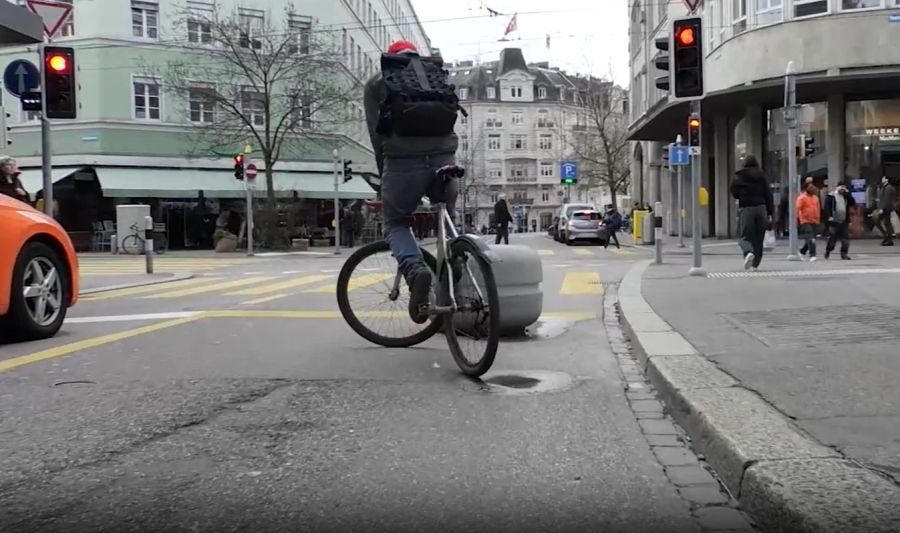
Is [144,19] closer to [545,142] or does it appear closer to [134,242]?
[134,242]

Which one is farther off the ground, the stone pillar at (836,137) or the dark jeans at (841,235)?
the stone pillar at (836,137)

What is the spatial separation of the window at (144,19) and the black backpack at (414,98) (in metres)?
33.0

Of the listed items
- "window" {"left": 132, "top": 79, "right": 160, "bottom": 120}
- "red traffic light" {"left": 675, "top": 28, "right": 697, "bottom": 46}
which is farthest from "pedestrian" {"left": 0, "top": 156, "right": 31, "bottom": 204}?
"window" {"left": 132, "top": 79, "right": 160, "bottom": 120}

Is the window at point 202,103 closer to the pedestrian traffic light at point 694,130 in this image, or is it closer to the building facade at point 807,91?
the building facade at point 807,91

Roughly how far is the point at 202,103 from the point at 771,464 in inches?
1293

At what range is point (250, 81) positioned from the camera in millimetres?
34156

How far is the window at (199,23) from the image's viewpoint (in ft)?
111

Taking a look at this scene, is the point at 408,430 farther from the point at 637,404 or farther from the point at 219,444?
the point at 637,404

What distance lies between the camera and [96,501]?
317 cm

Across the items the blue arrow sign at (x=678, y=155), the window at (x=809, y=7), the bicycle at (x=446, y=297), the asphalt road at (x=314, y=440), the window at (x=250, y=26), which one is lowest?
the asphalt road at (x=314, y=440)

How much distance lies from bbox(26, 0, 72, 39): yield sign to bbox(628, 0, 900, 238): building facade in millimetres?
18554

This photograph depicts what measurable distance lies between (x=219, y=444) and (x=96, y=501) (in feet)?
2.52

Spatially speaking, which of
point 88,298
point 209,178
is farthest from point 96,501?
point 209,178

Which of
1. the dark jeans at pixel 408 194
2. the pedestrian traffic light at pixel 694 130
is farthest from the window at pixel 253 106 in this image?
the dark jeans at pixel 408 194
